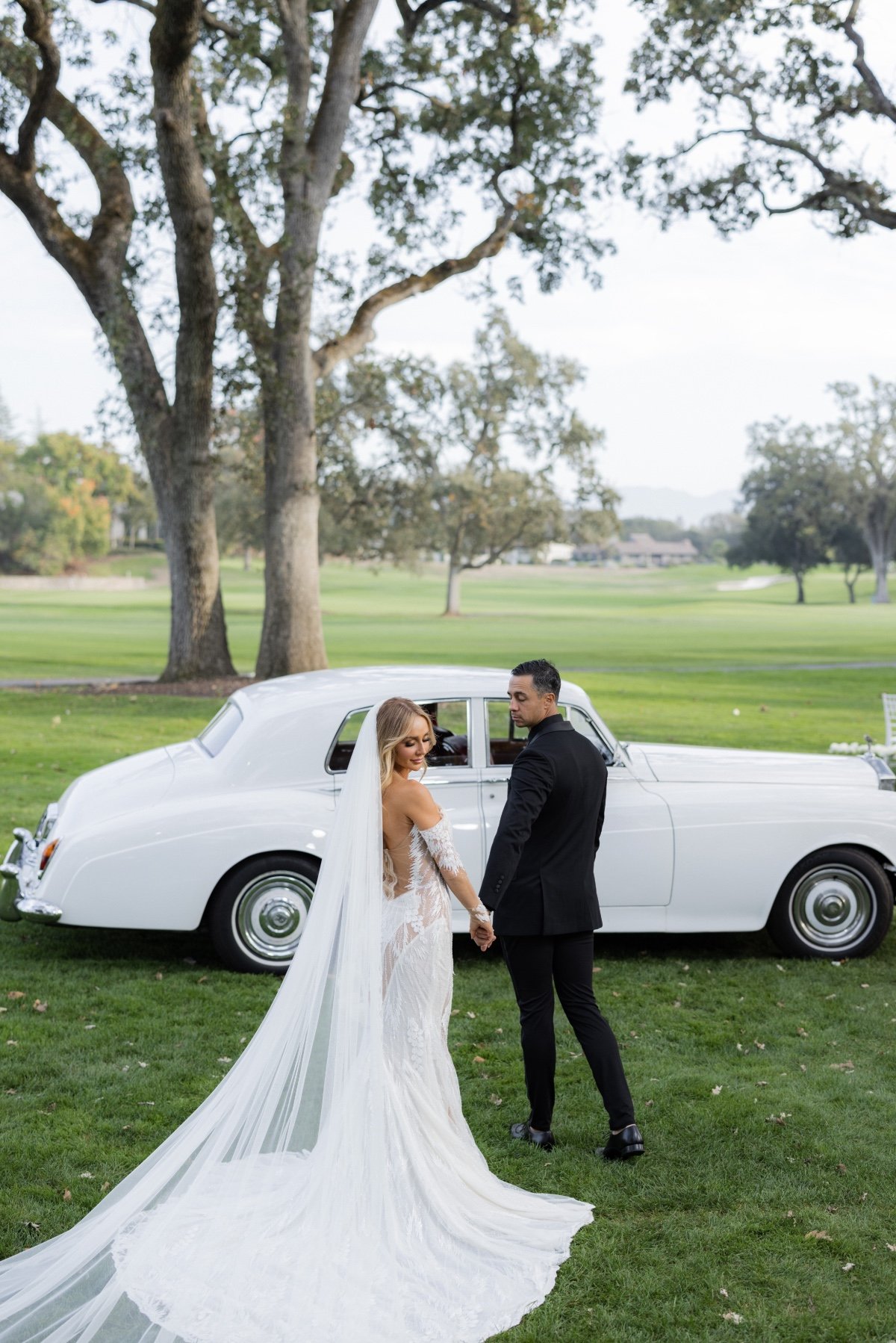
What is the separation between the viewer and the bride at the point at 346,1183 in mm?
3760

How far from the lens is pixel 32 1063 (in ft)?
19.6

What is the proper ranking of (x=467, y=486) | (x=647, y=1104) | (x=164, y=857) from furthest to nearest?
(x=467, y=486)
(x=164, y=857)
(x=647, y=1104)

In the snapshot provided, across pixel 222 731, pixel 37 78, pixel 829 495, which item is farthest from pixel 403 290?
pixel 829 495

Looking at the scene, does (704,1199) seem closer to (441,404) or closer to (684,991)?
(684,991)

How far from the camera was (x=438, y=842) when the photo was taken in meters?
4.48

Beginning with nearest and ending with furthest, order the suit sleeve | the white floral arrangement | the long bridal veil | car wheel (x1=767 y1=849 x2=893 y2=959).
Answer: the long bridal veil → the suit sleeve → car wheel (x1=767 y1=849 x2=893 y2=959) → the white floral arrangement

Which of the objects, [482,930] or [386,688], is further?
[386,688]

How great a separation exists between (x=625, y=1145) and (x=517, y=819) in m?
1.37

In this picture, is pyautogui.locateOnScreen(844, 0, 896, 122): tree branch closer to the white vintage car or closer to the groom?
the white vintage car

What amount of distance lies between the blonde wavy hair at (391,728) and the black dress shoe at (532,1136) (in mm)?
1646

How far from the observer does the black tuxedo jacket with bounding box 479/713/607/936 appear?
15.7 ft

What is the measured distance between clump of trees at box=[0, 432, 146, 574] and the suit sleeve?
9844 centimetres

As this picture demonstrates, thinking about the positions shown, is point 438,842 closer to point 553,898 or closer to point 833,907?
point 553,898

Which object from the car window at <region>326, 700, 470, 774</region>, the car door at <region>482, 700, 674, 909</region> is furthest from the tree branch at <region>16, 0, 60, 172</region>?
the car door at <region>482, 700, 674, 909</region>
